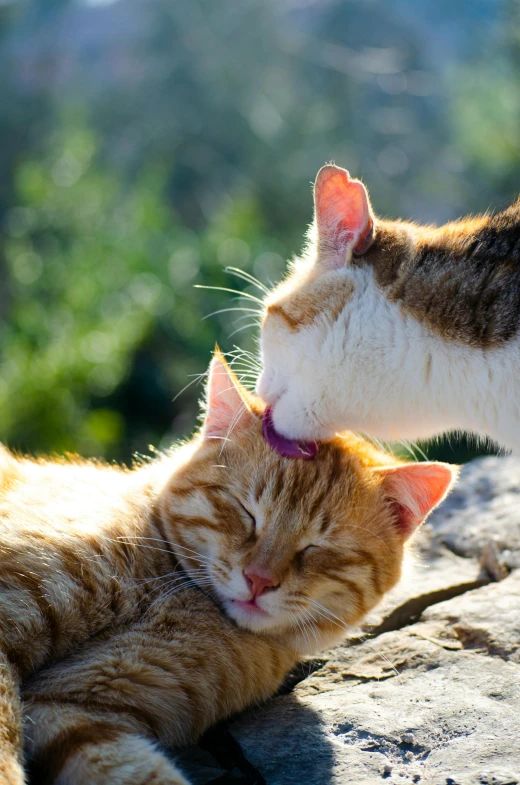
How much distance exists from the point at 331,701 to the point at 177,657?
419mm

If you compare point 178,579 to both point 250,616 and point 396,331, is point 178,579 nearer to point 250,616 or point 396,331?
point 250,616

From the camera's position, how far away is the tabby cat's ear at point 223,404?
224cm

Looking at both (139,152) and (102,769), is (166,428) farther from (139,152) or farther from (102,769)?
(139,152)

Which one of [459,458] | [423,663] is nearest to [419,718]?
[423,663]

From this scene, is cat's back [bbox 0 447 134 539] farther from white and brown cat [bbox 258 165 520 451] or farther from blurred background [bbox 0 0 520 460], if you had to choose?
blurred background [bbox 0 0 520 460]

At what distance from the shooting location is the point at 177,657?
1.76 metres

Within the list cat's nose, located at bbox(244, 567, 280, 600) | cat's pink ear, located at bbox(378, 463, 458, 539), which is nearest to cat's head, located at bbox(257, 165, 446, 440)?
cat's pink ear, located at bbox(378, 463, 458, 539)

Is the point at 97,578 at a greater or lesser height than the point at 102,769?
greater

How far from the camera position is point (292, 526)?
198 cm

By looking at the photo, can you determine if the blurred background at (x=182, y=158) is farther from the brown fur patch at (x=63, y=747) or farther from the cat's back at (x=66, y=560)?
the brown fur patch at (x=63, y=747)

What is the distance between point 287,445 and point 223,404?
0.23 metres

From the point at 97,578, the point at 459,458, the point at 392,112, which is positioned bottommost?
the point at 459,458

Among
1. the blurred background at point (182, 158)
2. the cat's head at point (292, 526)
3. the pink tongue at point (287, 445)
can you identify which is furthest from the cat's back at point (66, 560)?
the blurred background at point (182, 158)

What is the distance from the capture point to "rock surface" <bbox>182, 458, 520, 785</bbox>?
1.59 metres
